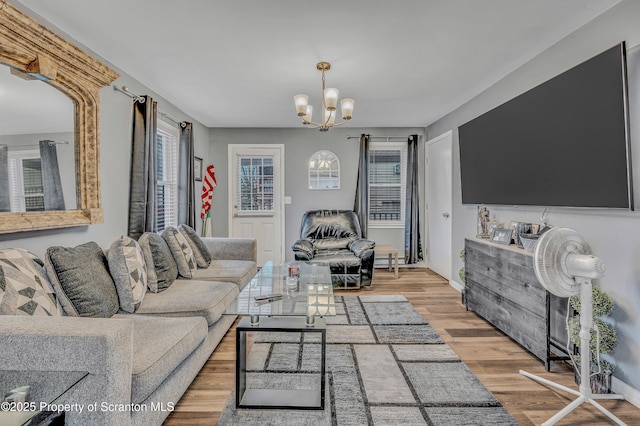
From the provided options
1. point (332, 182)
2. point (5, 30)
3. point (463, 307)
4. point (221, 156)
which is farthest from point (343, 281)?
point (5, 30)

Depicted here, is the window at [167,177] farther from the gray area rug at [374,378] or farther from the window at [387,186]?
the window at [387,186]

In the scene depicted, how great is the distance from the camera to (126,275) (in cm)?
207

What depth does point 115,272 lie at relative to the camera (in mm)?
2064

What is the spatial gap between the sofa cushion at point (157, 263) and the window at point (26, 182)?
0.70 meters

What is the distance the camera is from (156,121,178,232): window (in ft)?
12.5

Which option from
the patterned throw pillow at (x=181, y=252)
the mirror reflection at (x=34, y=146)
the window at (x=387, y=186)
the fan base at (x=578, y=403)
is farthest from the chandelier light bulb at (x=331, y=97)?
the window at (x=387, y=186)

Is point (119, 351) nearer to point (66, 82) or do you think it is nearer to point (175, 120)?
point (66, 82)

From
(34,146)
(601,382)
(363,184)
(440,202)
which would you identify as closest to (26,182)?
(34,146)

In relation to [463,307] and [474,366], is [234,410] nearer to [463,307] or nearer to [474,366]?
[474,366]

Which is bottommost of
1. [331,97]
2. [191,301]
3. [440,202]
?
[191,301]

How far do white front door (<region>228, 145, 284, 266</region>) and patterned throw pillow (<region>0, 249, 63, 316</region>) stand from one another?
11.8 feet

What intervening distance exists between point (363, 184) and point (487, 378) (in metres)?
3.44

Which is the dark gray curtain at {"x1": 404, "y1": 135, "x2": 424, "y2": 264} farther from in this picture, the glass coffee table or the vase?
the vase

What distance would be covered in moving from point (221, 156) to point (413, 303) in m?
3.70
